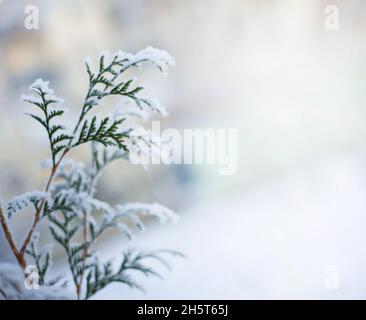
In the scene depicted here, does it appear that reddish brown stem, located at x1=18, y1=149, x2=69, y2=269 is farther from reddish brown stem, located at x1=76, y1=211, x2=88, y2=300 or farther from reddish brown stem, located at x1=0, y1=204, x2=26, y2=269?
reddish brown stem, located at x1=76, y1=211, x2=88, y2=300

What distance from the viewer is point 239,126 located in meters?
1.72

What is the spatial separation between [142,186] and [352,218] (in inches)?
32.1

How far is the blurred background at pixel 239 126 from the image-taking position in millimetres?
1663

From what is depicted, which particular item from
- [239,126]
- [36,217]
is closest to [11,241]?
[36,217]

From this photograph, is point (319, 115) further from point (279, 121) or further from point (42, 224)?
point (42, 224)

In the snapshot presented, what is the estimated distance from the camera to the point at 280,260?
167 centimetres

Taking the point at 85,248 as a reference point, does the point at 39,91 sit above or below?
above

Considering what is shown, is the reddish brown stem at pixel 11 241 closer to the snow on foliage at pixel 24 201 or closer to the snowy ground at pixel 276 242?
the snow on foliage at pixel 24 201

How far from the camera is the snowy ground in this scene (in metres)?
1.66

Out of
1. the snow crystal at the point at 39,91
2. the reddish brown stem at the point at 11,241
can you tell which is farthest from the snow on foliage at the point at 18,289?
the snow crystal at the point at 39,91

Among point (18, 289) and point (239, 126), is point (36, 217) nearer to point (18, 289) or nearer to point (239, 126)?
point (18, 289)

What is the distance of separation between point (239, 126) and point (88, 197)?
64cm

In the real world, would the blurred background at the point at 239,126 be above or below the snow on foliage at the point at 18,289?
above

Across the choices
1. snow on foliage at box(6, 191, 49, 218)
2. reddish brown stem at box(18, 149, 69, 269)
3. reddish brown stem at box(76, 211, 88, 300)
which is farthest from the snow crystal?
reddish brown stem at box(76, 211, 88, 300)
